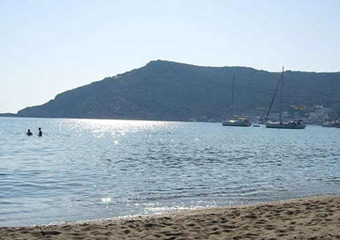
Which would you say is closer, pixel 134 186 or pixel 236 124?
pixel 134 186

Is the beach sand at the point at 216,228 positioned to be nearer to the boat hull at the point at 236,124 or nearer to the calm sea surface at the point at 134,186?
the calm sea surface at the point at 134,186

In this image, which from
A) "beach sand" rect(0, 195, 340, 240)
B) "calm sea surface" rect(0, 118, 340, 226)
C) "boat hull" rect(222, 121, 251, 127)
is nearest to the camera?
"beach sand" rect(0, 195, 340, 240)

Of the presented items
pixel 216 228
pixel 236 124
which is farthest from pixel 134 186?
pixel 236 124

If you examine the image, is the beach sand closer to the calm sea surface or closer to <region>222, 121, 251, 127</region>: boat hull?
the calm sea surface

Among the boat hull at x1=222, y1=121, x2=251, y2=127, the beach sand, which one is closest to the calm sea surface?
the beach sand

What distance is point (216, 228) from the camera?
12.2 meters

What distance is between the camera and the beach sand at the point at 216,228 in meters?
11.1

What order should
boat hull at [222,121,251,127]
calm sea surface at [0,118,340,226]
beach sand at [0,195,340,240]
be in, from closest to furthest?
beach sand at [0,195,340,240] → calm sea surface at [0,118,340,226] → boat hull at [222,121,251,127]

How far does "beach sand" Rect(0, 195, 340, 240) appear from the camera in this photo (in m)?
11.1

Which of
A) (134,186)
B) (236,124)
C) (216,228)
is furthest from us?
(236,124)

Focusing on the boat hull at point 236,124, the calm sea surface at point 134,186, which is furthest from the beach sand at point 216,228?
the boat hull at point 236,124

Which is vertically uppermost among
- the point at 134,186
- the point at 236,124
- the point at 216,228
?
the point at 236,124

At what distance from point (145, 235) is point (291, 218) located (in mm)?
4428

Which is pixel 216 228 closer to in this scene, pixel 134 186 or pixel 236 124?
pixel 134 186
